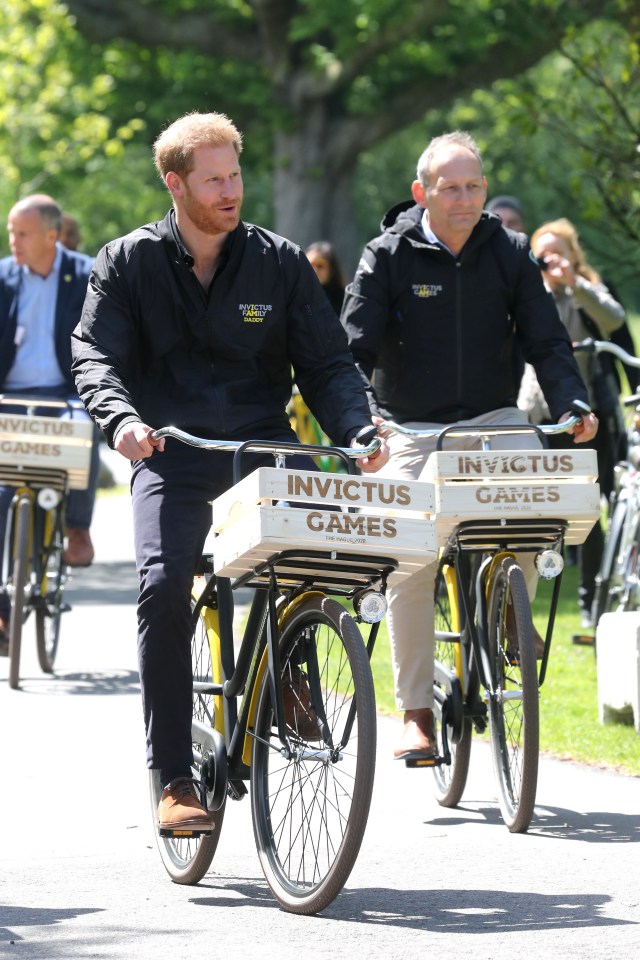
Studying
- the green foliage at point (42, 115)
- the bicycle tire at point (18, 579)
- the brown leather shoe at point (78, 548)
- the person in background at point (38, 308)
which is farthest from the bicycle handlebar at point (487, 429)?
the green foliage at point (42, 115)

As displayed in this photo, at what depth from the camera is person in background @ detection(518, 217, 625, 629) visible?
10.2 m

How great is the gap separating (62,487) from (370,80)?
16.9 metres

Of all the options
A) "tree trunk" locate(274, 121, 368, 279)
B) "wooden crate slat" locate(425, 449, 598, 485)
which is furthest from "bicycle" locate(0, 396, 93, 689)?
"tree trunk" locate(274, 121, 368, 279)

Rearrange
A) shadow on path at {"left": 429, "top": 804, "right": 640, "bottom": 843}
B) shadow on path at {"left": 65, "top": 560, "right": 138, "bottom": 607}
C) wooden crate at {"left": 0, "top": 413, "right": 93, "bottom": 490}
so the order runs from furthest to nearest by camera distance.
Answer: shadow on path at {"left": 65, "top": 560, "right": 138, "bottom": 607} → wooden crate at {"left": 0, "top": 413, "right": 93, "bottom": 490} → shadow on path at {"left": 429, "top": 804, "right": 640, "bottom": 843}

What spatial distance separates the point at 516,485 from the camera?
19.9 feet

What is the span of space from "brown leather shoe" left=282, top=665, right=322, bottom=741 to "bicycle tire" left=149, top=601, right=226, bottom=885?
357mm

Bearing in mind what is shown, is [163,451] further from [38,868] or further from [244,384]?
[38,868]

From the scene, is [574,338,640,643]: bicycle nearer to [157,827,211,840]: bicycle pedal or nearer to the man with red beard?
the man with red beard

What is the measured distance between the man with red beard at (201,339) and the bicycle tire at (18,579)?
385 cm

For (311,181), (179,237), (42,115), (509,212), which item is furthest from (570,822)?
(42,115)

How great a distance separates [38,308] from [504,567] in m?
4.35

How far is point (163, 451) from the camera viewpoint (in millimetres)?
5438

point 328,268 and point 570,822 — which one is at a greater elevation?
point 328,268

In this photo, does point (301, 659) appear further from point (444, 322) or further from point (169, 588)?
point (444, 322)
